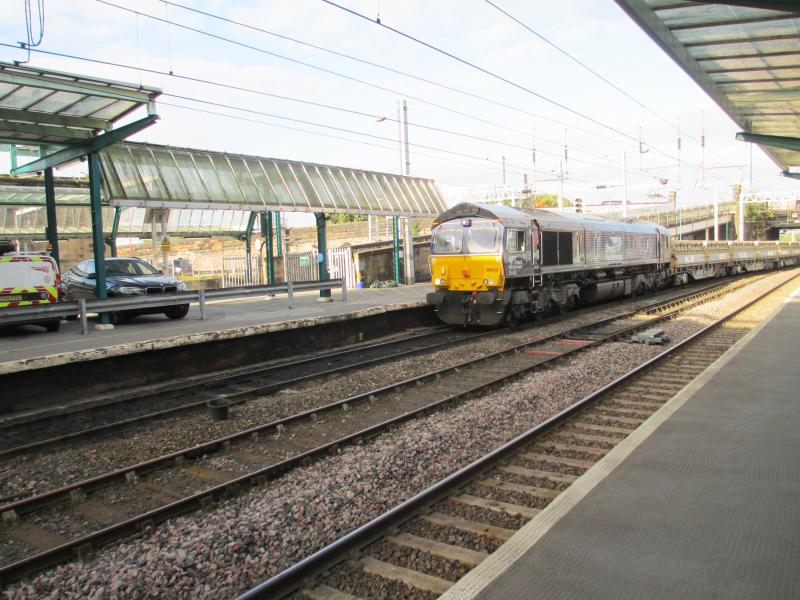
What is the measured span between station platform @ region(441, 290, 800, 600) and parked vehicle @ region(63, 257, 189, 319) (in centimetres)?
1232

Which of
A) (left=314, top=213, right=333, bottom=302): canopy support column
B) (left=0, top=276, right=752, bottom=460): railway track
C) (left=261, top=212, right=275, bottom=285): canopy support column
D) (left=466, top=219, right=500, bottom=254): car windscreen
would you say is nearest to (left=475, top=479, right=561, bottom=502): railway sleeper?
(left=0, top=276, right=752, bottom=460): railway track

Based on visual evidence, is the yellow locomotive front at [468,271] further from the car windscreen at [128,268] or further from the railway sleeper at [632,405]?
the car windscreen at [128,268]

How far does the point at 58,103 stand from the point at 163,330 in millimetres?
4788

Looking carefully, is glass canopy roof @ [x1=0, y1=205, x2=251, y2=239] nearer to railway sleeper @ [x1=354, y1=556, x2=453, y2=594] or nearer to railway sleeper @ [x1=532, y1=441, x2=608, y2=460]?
railway sleeper @ [x1=532, y1=441, x2=608, y2=460]

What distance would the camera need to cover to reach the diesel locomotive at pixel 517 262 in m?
15.3

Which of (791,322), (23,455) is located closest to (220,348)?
(23,455)

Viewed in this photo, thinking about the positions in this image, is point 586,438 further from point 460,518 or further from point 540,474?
point 460,518

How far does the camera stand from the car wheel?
1526 centimetres

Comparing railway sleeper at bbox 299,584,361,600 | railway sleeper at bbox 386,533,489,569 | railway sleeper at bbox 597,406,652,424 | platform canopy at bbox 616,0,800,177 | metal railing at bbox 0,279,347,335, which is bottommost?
railway sleeper at bbox 299,584,361,600

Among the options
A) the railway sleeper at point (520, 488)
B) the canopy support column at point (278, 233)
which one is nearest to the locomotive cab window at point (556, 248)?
the canopy support column at point (278, 233)

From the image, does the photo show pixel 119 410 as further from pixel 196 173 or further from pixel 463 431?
pixel 196 173

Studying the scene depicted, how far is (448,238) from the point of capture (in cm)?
1633

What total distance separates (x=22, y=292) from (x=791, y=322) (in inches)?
685

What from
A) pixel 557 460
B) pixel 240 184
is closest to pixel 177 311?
pixel 240 184
